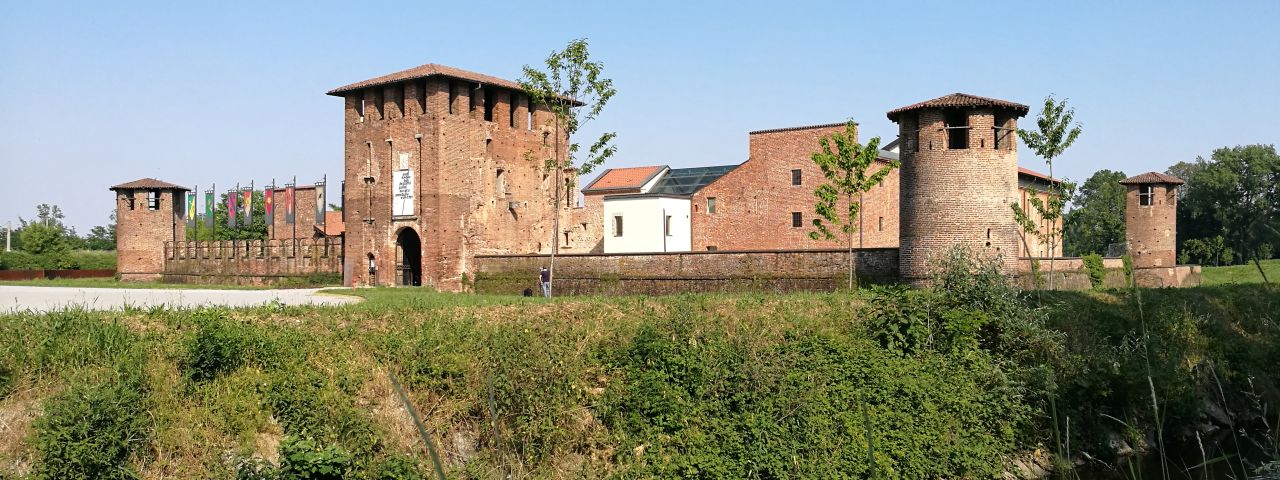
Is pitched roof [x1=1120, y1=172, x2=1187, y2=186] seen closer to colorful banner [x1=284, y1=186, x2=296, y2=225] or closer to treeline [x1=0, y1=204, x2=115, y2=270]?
colorful banner [x1=284, y1=186, x2=296, y2=225]

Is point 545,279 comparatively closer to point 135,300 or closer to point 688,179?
point 135,300

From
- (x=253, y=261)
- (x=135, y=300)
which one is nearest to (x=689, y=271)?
(x=135, y=300)

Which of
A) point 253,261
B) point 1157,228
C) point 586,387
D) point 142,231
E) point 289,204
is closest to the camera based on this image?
point 586,387

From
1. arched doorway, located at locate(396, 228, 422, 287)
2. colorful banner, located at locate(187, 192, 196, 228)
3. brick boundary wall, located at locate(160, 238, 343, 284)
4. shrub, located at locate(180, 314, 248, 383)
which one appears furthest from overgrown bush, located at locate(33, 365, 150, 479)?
colorful banner, located at locate(187, 192, 196, 228)

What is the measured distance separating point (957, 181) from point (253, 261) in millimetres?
27453

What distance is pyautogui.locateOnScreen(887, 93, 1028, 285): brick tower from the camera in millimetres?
22719

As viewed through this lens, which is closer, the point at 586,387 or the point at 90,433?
the point at 90,433

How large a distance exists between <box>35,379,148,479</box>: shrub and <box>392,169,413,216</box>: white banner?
2283 centimetres

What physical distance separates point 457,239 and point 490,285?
192 centimetres

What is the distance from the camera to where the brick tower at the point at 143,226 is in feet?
139

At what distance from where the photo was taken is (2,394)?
10352 mm

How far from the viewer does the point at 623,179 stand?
149 feet

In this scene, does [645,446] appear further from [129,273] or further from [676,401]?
[129,273]

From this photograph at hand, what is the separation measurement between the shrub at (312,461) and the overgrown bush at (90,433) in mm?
1656
